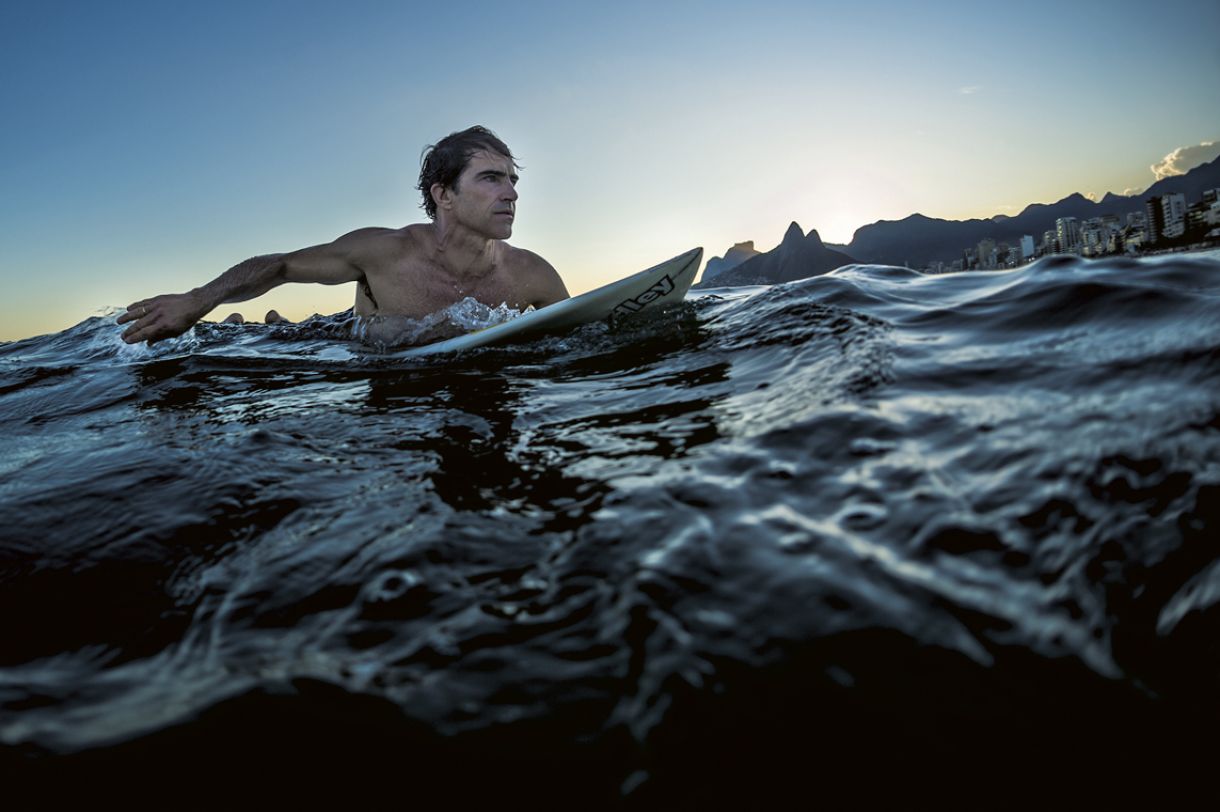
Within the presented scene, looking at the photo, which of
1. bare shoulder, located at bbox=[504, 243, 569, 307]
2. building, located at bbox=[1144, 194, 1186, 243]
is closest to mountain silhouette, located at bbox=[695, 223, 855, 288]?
building, located at bbox=[1144, 194, 1186, 243]

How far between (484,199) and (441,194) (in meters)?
0.53

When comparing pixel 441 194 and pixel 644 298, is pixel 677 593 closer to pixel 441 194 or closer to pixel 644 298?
pixel 644 298

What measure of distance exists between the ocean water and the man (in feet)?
11.2

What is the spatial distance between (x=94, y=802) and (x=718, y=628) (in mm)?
983

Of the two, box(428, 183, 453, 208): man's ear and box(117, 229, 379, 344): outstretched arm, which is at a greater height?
box(428, 183, 453, 208): man's ear

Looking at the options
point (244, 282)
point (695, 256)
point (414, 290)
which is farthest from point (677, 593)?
point (414, 290)

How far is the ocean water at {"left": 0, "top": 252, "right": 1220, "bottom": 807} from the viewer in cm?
95

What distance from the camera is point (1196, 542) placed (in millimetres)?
1200

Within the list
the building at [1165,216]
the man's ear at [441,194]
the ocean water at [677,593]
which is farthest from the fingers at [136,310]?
the building at [1165,216]

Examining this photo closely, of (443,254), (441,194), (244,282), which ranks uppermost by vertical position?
(441,194)

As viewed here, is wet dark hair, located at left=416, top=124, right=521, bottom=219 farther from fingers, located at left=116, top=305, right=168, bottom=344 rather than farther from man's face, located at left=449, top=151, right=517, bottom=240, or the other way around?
fingers, located at left=116, top=305, right=168, bottom=344

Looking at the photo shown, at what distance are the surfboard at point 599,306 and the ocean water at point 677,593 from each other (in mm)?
2255

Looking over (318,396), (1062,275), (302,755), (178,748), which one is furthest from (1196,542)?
(318,396)

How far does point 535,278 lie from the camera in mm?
6652
